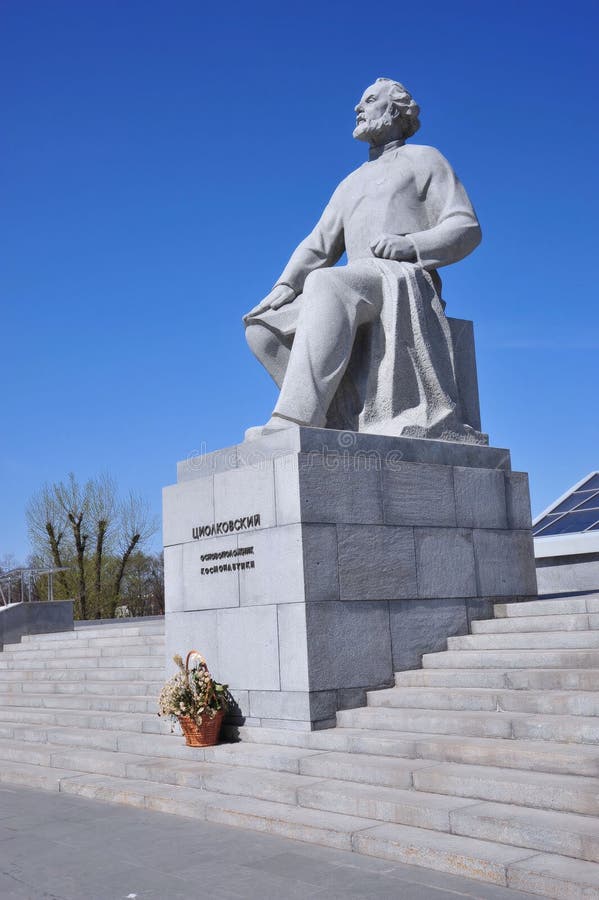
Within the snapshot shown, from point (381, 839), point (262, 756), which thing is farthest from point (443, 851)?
point (262, 756)

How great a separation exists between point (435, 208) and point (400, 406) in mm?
2142

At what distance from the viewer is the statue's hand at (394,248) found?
8969 millimetres

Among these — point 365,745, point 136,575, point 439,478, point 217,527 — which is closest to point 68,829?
point 365,745

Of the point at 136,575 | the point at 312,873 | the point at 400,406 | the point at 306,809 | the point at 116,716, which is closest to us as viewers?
the point at 312,873

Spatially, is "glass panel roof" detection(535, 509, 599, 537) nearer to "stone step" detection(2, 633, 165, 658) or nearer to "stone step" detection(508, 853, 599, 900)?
"stone step" detection(2, 633, 165, 658)

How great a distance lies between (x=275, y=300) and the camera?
31.3ft

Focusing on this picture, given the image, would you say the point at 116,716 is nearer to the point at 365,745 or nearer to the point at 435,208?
the point at 365,745

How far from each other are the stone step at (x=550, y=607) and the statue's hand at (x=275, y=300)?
364cm

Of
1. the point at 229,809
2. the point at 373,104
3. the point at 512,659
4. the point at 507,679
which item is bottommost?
the point at 229,809

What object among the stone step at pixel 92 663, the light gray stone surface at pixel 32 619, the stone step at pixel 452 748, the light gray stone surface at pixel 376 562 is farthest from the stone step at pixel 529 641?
the light gray stone surface at pixel 32 619

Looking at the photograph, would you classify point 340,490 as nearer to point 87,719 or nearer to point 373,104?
point 87,719

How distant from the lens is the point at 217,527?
27.6 feet

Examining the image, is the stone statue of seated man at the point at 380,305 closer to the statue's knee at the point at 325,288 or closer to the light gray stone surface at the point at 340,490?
the statue's knee at the point at 325,288

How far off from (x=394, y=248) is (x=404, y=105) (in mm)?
1825
